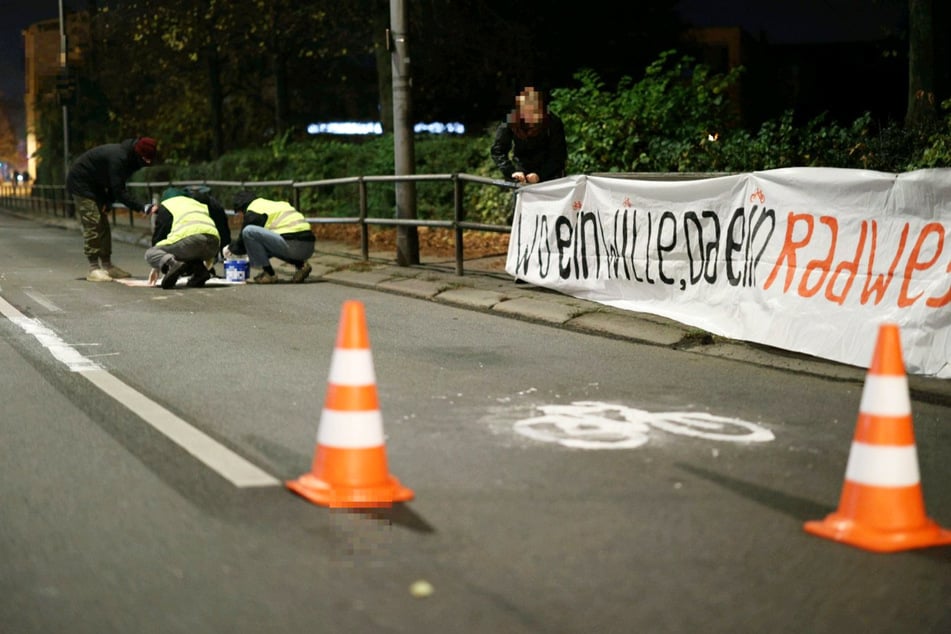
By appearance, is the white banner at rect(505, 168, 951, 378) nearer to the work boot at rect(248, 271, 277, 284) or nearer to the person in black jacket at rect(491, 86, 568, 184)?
the person in black jacket at rect(491, 86, 568, 184)

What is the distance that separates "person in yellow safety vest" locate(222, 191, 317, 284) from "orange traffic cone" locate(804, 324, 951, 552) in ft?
33.4

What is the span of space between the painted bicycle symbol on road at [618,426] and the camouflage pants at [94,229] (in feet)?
31.1

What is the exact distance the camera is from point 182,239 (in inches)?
535

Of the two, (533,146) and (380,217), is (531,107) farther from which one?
(380,217)

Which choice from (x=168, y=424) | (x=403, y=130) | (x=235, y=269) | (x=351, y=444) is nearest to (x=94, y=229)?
(x=235, y=269)

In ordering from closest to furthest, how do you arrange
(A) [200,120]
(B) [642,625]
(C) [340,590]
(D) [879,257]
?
1. (B) [642,625]
2. (C) [340,590]
3. (D) [879,257]
4. (A) [200,120]

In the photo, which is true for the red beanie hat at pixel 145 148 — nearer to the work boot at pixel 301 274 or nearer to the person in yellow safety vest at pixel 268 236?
the person in yellow safety vest at pixel 268 236

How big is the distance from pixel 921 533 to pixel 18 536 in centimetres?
317

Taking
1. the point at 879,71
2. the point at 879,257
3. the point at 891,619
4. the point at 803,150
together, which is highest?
the point at 879,71

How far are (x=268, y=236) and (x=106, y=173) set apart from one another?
2264 millimetres

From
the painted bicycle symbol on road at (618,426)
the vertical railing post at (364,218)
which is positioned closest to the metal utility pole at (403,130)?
the vertical railing post at (364,218)

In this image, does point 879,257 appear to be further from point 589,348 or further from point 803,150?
point 803,150

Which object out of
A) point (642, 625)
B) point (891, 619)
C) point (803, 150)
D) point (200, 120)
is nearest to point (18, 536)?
point (642, 625)

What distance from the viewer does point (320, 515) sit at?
489cm
